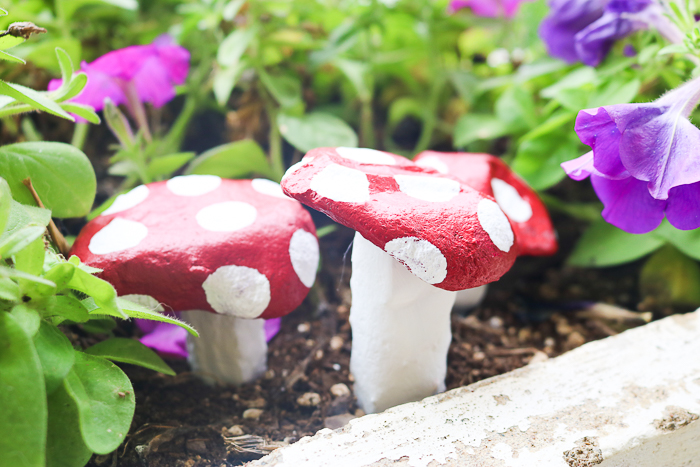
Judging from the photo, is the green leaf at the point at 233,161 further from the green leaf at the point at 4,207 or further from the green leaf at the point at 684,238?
the green leaf at the point at 684,238

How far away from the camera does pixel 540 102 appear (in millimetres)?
1229

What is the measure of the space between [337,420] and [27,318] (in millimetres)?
436

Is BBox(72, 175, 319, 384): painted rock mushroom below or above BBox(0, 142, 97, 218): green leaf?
below

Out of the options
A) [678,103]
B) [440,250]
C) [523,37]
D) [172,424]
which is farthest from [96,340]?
[523,37]

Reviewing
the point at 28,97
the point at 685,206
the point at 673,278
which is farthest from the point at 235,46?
the point at 673,278

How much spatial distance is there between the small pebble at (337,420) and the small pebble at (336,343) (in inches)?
6.0

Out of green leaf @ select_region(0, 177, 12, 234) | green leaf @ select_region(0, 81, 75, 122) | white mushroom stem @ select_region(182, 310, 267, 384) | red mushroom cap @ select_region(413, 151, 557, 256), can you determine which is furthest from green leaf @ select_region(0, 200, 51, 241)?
red mushroom cap @ select_region(413, 151, 557, 256)

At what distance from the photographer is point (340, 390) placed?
0.77 m

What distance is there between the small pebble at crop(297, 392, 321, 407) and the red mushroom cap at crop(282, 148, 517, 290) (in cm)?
33

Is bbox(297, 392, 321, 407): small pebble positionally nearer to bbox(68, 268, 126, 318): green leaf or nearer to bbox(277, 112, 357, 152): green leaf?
bbox(68, 268, 126, 318): green leaf

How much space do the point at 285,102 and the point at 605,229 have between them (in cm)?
76

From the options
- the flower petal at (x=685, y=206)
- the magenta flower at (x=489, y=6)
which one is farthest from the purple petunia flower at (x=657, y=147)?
the magenta flower at (x=489, y=6)

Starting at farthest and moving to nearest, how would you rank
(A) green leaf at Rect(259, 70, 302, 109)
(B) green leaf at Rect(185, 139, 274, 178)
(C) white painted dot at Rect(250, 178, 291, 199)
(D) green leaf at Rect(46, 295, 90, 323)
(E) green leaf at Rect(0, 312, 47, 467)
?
(A) green leaf at Rect(259, 70, 302, 109)
(B) green leaf at Rect(185, 139, 274, 178)
(C) white painted dot at Rect(250, 178, 291, 199)
(D) green leaf at Rect(46, 295, 90, 323)
(E) green leaf at Rect(0, 312, 47, 467)

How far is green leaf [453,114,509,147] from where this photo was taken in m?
1.11
